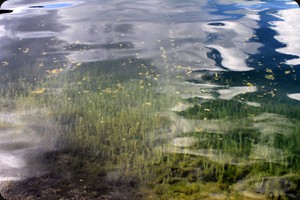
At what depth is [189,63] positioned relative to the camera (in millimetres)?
2324

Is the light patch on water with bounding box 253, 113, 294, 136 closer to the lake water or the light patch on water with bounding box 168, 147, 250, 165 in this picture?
the lake water

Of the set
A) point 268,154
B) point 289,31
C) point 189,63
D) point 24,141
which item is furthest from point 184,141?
point 289,31

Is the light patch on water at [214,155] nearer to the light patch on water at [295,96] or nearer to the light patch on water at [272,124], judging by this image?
the light patch on water at [272,124]

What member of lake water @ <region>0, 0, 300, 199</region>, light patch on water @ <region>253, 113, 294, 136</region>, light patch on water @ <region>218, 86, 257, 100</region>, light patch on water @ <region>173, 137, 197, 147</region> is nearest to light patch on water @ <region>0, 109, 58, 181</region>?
lake water @ <region>0, 0, 300, 199</region>

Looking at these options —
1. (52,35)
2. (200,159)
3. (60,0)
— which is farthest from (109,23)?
(200,159)

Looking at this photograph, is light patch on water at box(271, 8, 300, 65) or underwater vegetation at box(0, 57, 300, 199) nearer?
underwater vegetation at box(0, 57, 300, 199)

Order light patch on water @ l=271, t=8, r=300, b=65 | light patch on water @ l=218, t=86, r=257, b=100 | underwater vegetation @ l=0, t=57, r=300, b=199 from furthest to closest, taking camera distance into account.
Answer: light patch on water @ l=271, t=8, r=300, b=65 → light patch on water @ l=218, t=86, r=257, b=100 → underwater vegetation @ l=0, t=57, r=300, b=199

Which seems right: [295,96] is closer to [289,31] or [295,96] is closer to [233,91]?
[233,91]

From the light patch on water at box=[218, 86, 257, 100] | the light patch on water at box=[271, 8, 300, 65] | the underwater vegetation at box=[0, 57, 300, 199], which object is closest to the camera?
the underwater vegetation at box=[0, 57, 300, 199]

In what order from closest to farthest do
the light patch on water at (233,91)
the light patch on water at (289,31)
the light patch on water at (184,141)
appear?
the light patch on water at (184,141), the light patch on water at (233,91), the light patch on water at (289,31)

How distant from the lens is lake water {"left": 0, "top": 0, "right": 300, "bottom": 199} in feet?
6.17

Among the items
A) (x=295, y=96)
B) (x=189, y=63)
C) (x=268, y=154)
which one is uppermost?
(x=189, y=63)

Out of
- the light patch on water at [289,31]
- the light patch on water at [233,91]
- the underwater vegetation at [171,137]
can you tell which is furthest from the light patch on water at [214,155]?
the light patch on water at [289,31]

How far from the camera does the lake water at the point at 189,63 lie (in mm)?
1880
